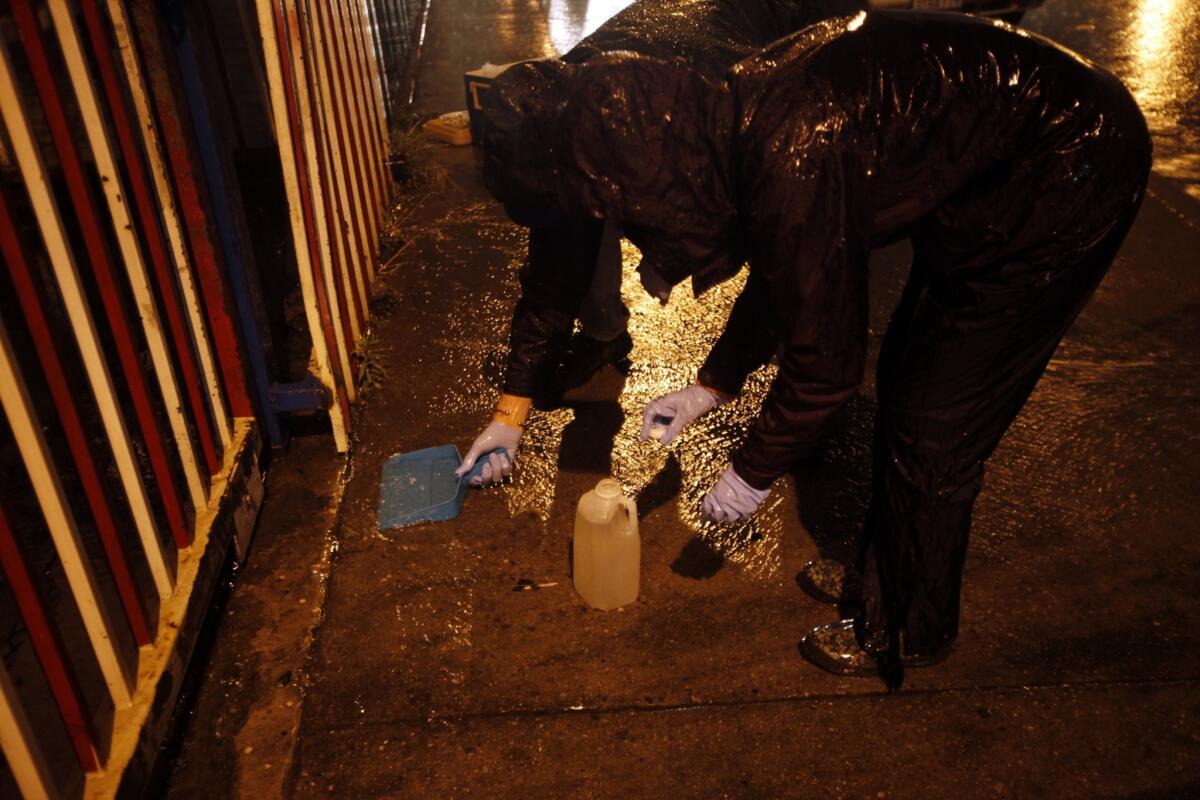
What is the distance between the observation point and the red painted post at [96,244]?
79.4 inches

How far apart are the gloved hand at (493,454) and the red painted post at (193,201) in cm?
78

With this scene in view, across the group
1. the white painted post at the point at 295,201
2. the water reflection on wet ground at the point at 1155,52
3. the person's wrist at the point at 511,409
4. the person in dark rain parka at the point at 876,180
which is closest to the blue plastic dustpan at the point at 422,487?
the person's wrist at the point at 511,409

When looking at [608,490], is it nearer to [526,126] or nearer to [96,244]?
[526,126]

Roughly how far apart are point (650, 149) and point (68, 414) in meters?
1.42

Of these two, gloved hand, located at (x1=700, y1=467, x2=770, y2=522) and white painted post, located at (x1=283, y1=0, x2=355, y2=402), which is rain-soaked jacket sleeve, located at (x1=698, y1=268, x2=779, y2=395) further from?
white painted post, located at (x1=283, y1=0, x2=355, y2=402)

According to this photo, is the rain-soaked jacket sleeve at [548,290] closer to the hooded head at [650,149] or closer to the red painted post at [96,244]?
the hooded head at [650,149]

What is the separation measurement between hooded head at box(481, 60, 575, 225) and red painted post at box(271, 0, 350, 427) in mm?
1054

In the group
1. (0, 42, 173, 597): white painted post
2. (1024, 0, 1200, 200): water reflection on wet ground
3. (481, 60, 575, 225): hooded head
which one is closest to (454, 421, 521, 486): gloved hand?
(0, 42, 173, 597): white painted post

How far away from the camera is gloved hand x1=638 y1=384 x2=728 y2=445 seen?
2.95 metres

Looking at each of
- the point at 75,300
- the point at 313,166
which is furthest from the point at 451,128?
the point at 75,300

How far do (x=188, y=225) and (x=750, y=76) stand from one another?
5.83 ft

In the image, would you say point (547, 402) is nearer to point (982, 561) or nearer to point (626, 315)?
point (626, 315)

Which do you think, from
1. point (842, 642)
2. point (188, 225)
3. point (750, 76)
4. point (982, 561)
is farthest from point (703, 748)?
point (188, 225)

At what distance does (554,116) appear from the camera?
2125 millimetres
